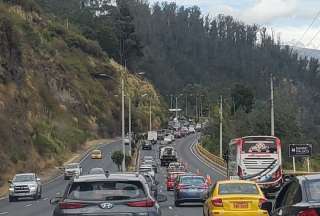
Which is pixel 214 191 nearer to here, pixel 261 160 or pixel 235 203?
pixel 235 203

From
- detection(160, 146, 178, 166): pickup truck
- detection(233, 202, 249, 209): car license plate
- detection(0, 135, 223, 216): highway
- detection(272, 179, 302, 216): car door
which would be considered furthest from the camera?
detection(160, 146, 178, 166): pickup truck

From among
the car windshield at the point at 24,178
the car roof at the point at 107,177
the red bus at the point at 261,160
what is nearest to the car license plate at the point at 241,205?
the car roof at the point at 107,177

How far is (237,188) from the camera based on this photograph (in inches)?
925

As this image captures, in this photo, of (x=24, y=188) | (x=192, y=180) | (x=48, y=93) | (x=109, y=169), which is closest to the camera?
(x=192, y=180)

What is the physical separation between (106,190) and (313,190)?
11.4 feet

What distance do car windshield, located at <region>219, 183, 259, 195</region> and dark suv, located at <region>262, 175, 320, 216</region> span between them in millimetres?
10584

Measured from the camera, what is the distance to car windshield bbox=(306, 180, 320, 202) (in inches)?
433

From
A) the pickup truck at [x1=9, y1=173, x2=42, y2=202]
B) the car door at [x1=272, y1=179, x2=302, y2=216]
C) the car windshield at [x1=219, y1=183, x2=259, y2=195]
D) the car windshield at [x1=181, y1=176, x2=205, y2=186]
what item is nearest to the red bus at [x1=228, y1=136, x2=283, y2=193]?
the car windshield at [x1=181, y1=176, x2=205, y2=186]

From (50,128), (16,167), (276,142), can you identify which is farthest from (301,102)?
(276,142)

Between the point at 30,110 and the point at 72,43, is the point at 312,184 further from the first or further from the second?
the point at 72,43

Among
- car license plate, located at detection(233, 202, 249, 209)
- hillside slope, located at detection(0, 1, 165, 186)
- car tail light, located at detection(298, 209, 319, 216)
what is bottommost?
car license plate, located at detection(233, 202, 249, 209)

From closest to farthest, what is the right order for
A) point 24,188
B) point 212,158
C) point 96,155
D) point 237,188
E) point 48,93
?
point 237,188, point 24,188, point 212,158, point 96,155, point 48,93

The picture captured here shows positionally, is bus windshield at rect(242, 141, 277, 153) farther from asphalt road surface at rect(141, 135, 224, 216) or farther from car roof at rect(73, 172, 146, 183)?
car roof at rect(73, 172, 146, 183)

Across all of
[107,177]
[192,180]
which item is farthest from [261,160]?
[107,177]
